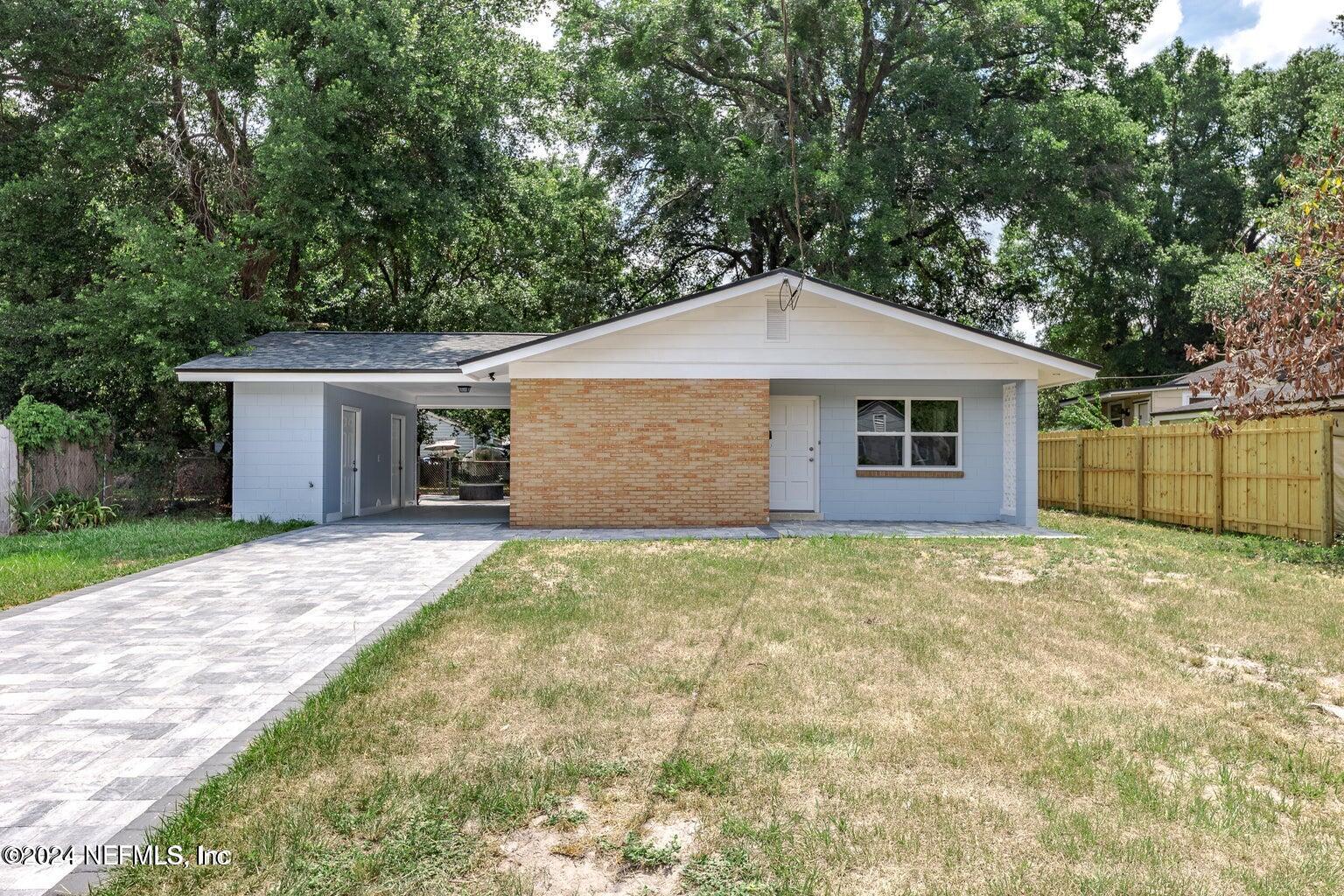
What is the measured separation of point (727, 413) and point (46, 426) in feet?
34.6

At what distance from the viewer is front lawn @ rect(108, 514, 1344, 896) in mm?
2986

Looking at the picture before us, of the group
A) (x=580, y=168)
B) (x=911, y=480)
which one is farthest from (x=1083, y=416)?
(x=580, y=168)

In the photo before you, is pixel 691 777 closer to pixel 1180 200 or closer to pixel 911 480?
pixel 911 480

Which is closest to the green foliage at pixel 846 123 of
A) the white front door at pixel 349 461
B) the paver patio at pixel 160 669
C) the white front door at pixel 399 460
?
the white front door at pixel 399 460

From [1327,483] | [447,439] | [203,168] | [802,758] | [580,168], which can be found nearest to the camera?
[802,758]

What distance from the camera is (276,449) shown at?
1433 centimetres

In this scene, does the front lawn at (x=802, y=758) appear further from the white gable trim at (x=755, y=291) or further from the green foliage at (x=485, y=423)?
the green foliage at (x=485, y=423)

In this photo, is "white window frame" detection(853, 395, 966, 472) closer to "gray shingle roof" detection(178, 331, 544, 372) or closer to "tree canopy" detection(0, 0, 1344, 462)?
"gray shingle roof" detection(178, 331, 544, 372)

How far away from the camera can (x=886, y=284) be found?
70.6 feet

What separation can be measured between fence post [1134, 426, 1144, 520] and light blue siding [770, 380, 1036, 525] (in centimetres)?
283

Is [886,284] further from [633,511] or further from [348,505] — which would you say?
[348,505]

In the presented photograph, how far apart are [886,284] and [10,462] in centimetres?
1822

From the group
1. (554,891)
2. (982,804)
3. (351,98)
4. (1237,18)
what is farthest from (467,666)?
(1237,18)

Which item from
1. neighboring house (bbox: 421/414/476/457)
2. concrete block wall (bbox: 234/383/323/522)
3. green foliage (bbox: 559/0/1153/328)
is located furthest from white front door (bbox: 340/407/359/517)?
neighboring house (bbox: 421/414/476/457)
